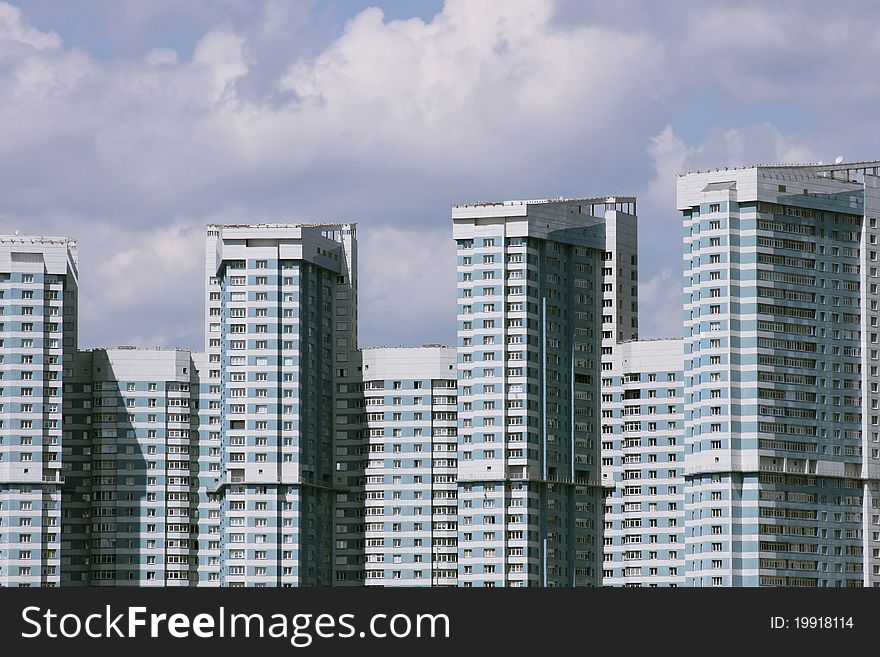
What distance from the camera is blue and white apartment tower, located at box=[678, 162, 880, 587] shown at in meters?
189

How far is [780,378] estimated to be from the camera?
190m

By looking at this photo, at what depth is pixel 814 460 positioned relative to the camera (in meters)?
Answer: 192

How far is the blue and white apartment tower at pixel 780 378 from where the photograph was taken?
189 metres
